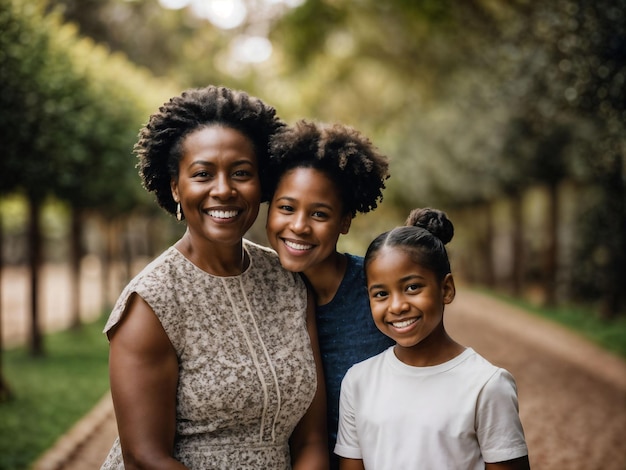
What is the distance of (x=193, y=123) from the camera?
265 cm

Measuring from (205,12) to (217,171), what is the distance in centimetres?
2427

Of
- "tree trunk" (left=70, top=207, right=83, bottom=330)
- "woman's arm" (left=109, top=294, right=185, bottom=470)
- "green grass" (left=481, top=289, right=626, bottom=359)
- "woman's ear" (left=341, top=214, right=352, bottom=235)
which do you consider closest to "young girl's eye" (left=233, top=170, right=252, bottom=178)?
"woman's ear" (left=341, top=214, right=352, bottom=235)

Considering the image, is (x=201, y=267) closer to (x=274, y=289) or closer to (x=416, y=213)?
(x=274, y=289)

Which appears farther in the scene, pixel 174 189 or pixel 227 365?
pixel 174 189

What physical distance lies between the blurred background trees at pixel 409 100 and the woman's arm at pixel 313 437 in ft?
16.9

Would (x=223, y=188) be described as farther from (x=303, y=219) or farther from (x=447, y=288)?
(x=447, y=288)

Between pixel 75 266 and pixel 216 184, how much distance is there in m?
12.2

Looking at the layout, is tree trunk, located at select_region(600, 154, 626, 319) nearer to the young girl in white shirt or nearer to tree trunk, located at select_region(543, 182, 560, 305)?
tree trunk, located at select_region(543, 182, 560, 305)

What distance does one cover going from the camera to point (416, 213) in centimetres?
282

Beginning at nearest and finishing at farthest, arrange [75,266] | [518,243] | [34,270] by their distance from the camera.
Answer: [34,270]
[75,266]
[518,243]

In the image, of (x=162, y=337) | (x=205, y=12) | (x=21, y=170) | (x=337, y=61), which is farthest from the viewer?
(x=205, y=12)

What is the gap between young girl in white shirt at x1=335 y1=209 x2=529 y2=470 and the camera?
95.4 inches

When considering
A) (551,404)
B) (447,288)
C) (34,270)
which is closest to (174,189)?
(447,288)

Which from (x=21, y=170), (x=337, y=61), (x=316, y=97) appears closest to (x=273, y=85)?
(x=316, y=97)
